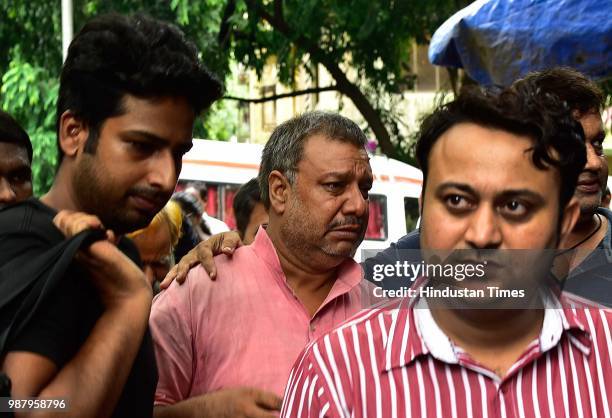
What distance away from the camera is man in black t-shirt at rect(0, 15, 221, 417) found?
2.26m

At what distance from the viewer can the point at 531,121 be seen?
2.16 m

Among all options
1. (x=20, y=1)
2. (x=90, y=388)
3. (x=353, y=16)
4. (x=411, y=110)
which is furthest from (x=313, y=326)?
(x=411, y=110)

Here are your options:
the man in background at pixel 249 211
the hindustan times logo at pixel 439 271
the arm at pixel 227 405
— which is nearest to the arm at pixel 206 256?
the arm at pixel 227 405

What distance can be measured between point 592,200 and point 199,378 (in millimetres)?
1435

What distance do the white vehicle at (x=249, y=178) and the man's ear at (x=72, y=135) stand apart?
888cm

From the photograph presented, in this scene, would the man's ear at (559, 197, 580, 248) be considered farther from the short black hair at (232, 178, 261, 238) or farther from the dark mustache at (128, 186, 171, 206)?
the short black hair at (232, 178, 261, 238)

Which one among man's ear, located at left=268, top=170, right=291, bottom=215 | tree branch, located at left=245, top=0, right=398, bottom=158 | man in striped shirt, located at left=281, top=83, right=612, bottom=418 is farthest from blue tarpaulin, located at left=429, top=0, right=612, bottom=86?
tree branch, located at left=245, top=0, right=398, bottom=158

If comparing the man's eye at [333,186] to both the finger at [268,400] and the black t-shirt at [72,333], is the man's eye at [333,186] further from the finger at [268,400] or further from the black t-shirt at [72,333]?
the black t-shirt at [72,333]

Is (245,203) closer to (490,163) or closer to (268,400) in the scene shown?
(268,400)

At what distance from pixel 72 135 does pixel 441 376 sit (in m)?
1.05

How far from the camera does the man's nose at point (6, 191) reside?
3.64 m

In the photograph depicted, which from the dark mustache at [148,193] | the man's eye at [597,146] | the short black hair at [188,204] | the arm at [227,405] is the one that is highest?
the dark mustache at [148,193]

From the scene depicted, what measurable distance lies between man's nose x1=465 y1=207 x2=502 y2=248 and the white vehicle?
9380 millimetres

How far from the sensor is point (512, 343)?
2137 millimetres
